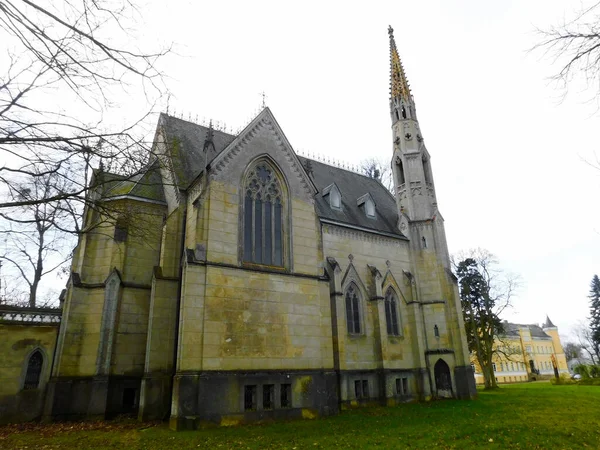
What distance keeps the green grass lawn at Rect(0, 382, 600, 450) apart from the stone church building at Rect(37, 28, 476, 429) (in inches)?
54.3

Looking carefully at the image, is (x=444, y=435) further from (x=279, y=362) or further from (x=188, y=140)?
(x=188, y=140)

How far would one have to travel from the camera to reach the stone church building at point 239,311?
16.2 meters

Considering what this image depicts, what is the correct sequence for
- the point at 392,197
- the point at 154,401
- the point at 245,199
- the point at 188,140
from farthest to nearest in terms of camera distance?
the point at 392,197 → the point at 188,140 → the point at 245,199 → the point at 154,401

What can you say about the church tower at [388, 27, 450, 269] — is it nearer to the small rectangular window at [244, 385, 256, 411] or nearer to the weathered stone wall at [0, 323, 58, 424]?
the small rectangular window at [244, 385, 256, 411]

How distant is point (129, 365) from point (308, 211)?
1085 cm

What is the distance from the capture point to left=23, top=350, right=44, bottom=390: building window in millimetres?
17234

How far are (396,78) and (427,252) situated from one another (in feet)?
50.8

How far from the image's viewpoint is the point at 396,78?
33875 mm

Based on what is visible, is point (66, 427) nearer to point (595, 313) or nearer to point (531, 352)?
point (595, 313)

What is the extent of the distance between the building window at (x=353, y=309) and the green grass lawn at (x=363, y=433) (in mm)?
5726

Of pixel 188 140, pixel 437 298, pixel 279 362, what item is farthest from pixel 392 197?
pixel 279 362

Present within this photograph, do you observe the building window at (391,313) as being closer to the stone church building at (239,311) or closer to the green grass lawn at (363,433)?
the stone church building at (239,311)

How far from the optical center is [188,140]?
2400 centimetres

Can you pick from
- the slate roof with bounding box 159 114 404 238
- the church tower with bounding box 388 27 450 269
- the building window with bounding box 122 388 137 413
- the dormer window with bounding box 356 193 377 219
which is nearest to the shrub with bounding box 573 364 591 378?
the church tower with bounding box 388 27 450 269
